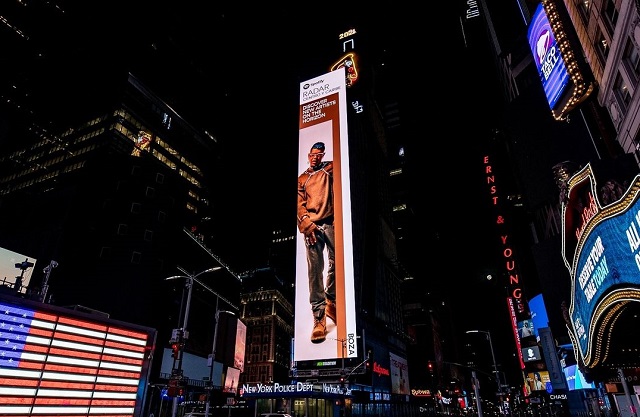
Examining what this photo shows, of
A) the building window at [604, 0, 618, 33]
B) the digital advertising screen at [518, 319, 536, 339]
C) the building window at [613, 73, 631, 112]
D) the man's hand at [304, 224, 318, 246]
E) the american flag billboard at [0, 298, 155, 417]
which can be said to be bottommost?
the american flag billboard at [0, 298, 155, 417]

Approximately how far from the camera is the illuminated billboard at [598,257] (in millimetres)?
9422

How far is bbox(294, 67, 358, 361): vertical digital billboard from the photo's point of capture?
54.3m

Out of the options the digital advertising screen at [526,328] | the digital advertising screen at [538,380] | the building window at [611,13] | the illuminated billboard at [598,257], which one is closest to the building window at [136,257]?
the illuminated billboard at [598,257]

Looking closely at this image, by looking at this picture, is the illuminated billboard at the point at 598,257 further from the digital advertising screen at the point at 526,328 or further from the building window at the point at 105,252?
the building window at the point at 105,252

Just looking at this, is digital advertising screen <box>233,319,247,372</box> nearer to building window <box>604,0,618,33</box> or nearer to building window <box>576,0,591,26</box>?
building window <box>604,0,618,33</box>

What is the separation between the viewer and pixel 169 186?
6188 cm

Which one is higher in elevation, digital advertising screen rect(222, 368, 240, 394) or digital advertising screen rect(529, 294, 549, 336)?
digital advertising screen rect(529, 294, 549, 336)

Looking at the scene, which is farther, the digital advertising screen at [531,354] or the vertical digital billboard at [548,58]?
the digital advertising screen at [531,354]

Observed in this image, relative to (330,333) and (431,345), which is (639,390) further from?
(431,345)

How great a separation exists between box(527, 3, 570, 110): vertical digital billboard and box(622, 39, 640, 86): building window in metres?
3.13

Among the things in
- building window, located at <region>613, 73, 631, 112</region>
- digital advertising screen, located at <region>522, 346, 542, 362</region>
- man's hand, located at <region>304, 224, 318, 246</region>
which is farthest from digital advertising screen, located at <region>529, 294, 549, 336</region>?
building window, located at <region>613, 73, 631, 112</region>

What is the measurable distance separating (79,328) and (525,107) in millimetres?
34094

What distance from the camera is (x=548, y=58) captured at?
73.8 feet

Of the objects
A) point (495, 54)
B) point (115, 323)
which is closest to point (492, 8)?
point (495, 54)
